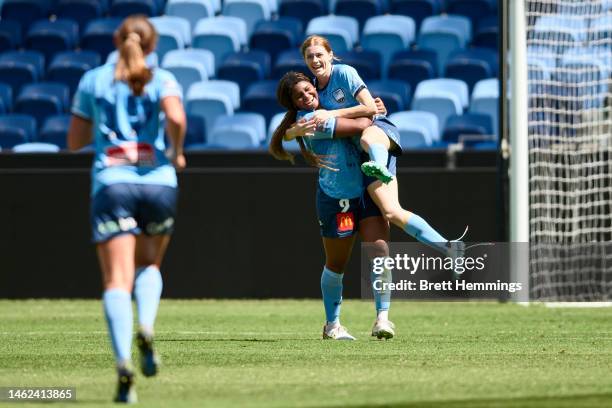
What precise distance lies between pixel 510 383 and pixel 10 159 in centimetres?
906

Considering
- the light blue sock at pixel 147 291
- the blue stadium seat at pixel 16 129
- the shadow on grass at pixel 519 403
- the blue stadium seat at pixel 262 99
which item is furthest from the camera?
the blue stadium seat at pixel 262 99

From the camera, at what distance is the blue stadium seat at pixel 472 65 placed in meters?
17.6

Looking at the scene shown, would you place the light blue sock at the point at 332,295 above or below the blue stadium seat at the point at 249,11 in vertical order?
below

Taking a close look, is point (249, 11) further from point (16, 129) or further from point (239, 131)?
point (16, 129)

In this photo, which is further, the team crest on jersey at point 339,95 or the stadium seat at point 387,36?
the stadium seat at point 387,36

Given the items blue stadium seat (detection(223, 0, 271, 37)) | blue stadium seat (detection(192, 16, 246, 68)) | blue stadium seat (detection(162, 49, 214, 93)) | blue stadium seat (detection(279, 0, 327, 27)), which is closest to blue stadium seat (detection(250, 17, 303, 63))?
blue stadium seat (detection(192, 16, 246, 68))

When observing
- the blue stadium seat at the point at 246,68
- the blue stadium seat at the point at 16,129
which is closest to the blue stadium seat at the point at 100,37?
the blue stadium seat at the point at 246,68

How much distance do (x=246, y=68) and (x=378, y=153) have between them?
9.31m

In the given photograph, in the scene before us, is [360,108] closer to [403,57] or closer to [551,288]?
[551,288]

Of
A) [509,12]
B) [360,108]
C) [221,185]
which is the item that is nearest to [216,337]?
[360,108]

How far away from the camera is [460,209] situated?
14156mm

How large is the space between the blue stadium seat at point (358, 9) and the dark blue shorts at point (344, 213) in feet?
33.2

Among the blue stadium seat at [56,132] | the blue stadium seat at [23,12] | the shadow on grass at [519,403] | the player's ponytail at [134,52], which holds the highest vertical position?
the player's ponytail at [134,52]

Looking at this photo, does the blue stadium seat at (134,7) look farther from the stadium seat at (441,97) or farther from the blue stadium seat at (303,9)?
the stadium seat at (441,97)
